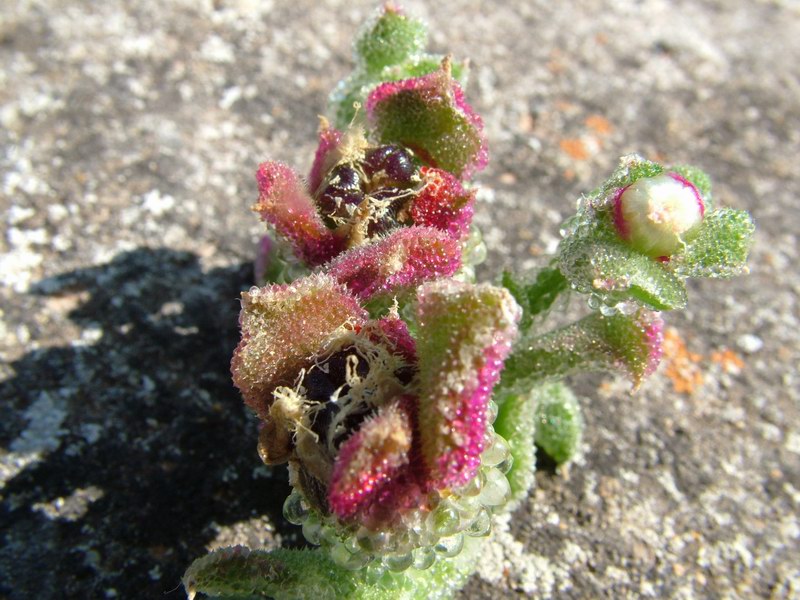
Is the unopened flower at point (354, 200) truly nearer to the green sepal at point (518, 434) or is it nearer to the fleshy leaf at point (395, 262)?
the fleshy leaf at point (395, 262)

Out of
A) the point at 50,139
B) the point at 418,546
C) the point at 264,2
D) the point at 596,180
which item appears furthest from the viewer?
the point at 264,2

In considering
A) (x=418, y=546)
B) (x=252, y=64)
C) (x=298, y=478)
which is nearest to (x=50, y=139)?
(x=252, y=64)

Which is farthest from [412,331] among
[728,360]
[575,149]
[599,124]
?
[599,124]

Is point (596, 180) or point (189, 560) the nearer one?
point (189, 560)

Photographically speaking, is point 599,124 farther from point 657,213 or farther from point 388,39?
point 657,213

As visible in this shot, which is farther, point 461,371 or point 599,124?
point 599,124

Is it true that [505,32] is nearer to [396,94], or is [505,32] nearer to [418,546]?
[396,94]

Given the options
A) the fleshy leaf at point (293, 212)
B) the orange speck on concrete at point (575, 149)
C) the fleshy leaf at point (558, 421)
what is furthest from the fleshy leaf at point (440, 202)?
the orange speck on concrete at point (575, 149)
